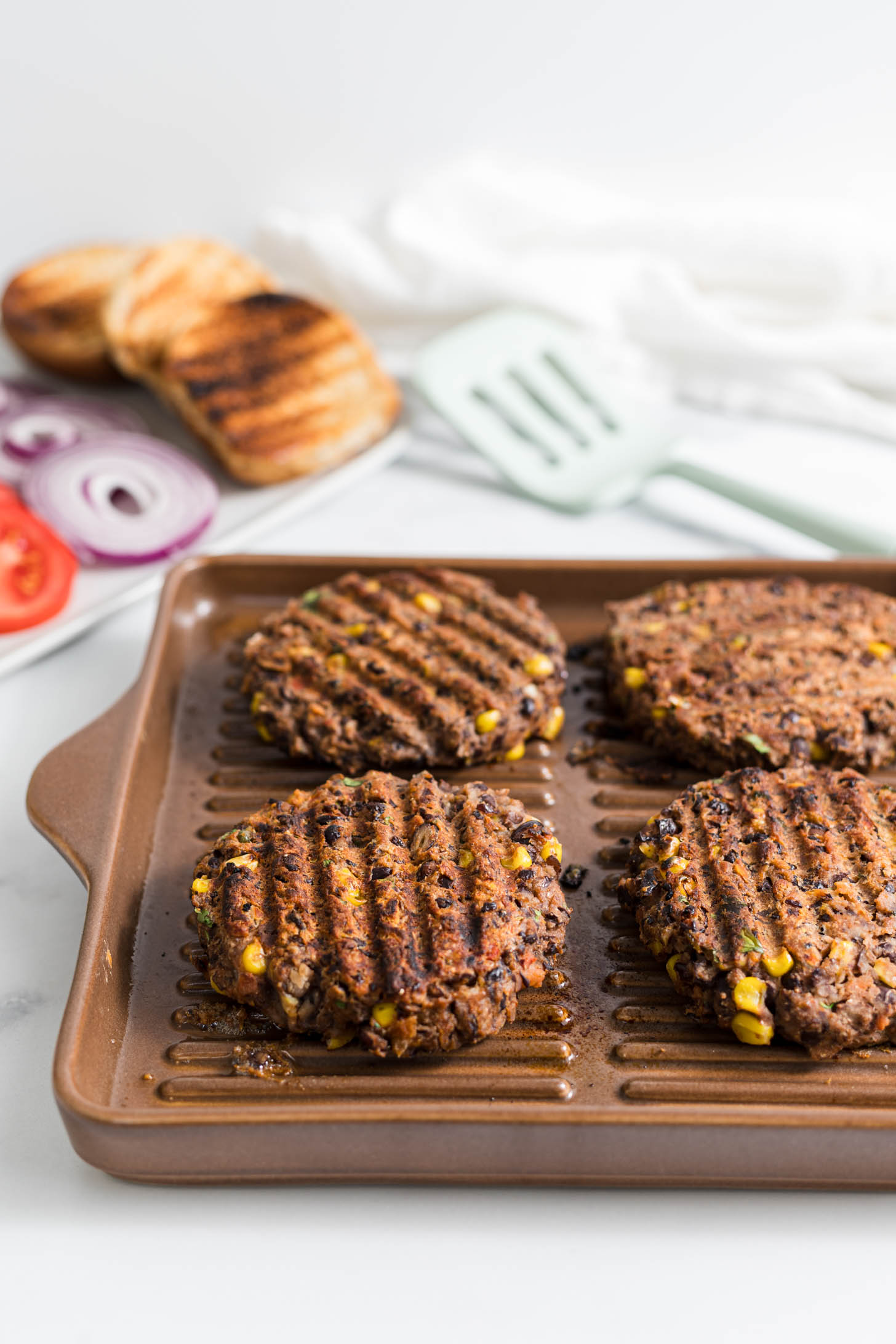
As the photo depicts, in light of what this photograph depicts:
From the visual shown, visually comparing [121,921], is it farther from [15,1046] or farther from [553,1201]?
[553,1201]

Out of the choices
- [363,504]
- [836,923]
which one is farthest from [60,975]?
[363,504]

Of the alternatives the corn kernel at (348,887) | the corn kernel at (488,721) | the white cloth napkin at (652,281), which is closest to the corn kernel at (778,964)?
the corn kernel at (348,887)

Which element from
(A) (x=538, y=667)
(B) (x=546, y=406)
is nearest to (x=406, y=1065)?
(A) (x=538, y=667)

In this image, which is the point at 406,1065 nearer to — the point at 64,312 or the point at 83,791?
the point at 83,791

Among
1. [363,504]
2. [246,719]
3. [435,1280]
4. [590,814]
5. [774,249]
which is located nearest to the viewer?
[435,1280]

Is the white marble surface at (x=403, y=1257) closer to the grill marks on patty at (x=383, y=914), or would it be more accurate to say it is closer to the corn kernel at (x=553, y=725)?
the grill marks on patty at (x=383, y=914)

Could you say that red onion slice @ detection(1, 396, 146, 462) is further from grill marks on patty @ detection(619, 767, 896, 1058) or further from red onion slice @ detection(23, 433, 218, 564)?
grill marks on patty @ detection(619, 767, 896, 1058)

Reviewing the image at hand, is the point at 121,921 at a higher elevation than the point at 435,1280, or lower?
higher

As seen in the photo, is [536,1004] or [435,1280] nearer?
[435,1280]
